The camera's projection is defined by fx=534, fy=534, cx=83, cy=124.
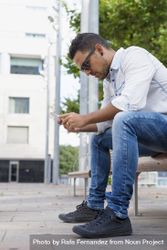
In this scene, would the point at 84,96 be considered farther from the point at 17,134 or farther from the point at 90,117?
the point at 17,134

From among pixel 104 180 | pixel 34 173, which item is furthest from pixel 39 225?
pixel 34 173

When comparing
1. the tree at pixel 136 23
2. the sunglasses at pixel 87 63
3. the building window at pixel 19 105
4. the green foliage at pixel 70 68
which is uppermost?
the building window at pixel 19 105

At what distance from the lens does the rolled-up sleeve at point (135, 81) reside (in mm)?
3383

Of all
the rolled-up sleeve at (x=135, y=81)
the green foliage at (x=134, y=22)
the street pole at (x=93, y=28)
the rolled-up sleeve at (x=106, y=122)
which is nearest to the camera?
the rolled-up sleeve at (x=135, y=81)

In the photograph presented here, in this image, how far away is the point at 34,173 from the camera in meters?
48.2

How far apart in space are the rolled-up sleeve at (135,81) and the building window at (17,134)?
1741 inches

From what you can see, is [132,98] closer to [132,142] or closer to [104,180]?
[132,142]

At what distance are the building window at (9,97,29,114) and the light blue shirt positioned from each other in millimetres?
44985

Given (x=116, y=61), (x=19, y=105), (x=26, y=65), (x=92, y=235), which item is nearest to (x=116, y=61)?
(x=116, y=61)

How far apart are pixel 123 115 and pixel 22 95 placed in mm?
45708

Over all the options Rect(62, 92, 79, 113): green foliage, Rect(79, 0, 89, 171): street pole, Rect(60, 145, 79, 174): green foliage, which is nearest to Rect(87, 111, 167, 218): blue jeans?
Rect(79, 0, 89, 171): street pole

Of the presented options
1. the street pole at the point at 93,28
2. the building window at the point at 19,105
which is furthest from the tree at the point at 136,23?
the building window at the point at 19,105

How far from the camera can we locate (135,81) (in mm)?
3418

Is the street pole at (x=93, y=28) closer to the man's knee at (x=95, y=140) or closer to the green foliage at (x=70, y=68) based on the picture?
the green foliage at (x=70, y=68)
